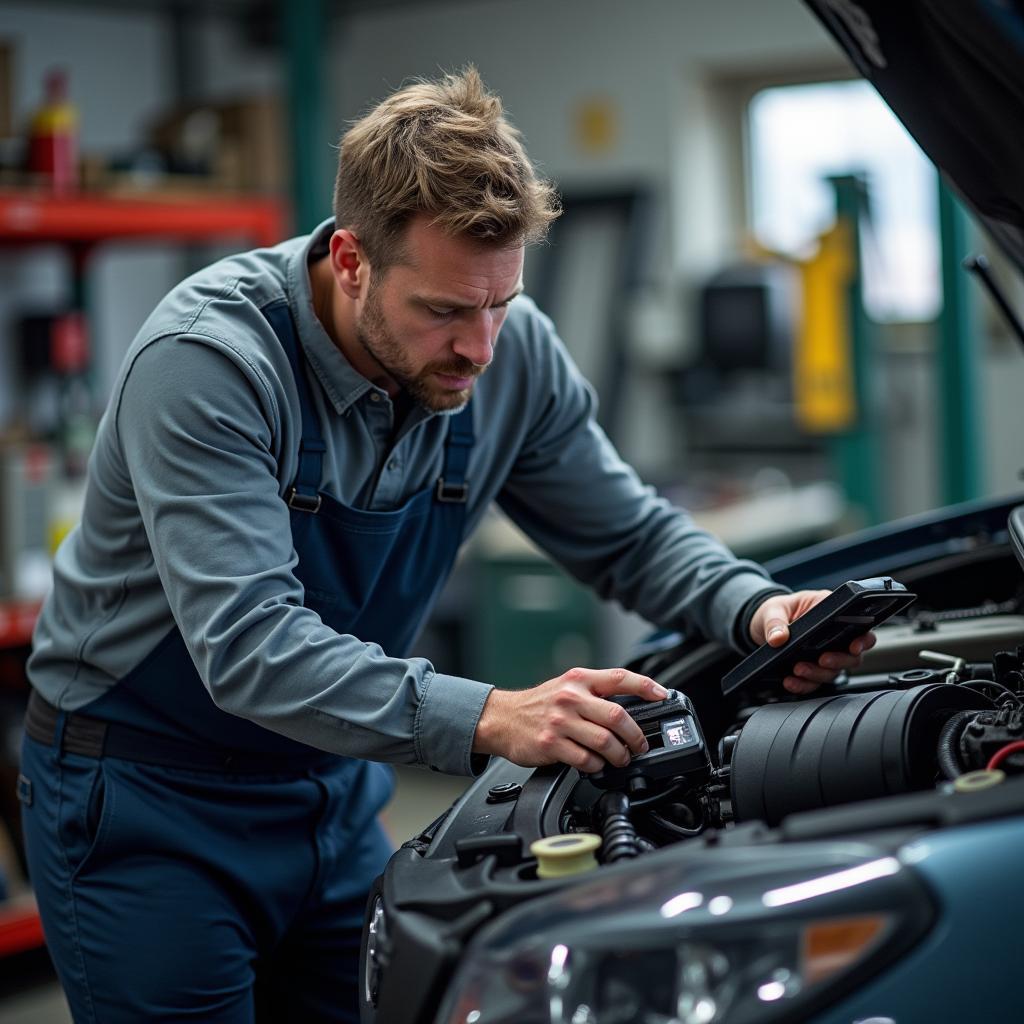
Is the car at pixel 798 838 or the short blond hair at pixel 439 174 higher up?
the short blond hair at pixel 439 174

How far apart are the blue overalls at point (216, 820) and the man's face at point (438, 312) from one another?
12cm

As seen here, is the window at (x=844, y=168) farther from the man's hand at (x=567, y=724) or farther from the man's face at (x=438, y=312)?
the man's hand at (x=567, y=724)

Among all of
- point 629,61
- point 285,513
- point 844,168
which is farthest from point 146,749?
point 629,61

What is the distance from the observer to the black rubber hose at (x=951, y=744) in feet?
4.40

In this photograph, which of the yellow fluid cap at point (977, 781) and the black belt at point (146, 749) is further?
the black belt at point (146, 749)

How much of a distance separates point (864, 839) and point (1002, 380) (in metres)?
5.33

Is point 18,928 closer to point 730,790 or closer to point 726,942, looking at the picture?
point 730,790

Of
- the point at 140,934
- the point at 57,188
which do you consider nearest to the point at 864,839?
the point at 140,934

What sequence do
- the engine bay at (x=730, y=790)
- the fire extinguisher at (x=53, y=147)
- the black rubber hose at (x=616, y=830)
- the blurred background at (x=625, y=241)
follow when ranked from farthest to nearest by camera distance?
1. the blurred background at (x=625, y=241)
2. the fire extinguisher at (x=53, y=147)
3. the black rubber hose at (x=616, y=830)
4. the engine bay at (x=730, y=790)

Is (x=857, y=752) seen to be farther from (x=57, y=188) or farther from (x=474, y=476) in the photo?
(x=57, y=188)

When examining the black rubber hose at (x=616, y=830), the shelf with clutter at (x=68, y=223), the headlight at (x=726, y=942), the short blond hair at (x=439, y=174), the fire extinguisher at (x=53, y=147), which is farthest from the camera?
the fire extinguisher at (x=53, y=147)

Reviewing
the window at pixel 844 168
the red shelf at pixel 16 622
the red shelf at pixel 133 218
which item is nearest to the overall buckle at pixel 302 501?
the red shelf at pixel 16 622

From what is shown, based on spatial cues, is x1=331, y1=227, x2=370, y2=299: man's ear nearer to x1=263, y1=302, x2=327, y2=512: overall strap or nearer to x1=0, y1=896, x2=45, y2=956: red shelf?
x1=263, y1=302, x2=327, y2=512: overall strap

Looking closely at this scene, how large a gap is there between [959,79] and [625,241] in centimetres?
524
